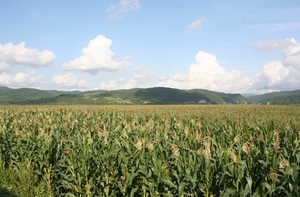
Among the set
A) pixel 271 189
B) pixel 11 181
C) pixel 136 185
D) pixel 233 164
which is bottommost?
pixel 11 181

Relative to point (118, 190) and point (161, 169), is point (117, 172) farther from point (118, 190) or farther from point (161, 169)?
point (161, 169)

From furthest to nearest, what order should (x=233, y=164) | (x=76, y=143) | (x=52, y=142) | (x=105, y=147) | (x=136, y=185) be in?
1. (x=52, y=142)
2. (x=76, y=143)
3. (x=105, y=147)
4. (x=136, y=185)
5. (x=233, y=164)

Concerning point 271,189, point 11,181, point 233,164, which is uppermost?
point 233,164

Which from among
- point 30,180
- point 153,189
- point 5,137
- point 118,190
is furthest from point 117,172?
point 5,137

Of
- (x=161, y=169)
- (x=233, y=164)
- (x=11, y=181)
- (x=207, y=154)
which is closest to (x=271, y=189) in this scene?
(x=233, y=164)

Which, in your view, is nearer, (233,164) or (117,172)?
(233,164)

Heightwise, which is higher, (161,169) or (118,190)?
(161,169)

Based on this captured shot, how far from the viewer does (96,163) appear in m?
8.62

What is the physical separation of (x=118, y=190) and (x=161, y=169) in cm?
207

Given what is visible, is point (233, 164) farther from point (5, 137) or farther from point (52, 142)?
point (5, 137)

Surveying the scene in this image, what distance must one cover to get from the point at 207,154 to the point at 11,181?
8356mm

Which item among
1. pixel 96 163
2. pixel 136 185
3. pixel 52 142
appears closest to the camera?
pixel 136 185

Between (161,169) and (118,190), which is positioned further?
(118,190)

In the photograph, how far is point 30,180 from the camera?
9.99 metres
